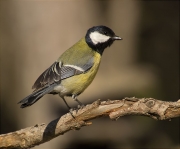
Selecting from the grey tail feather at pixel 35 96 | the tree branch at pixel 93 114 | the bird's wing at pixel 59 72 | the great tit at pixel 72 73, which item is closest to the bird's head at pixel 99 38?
the great tit at pixel 72 73

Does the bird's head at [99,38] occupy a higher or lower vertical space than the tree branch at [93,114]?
higher

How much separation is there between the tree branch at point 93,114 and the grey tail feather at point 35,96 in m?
0.19

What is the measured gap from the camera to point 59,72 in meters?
3.56

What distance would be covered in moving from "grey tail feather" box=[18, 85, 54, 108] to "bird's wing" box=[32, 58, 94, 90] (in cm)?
4

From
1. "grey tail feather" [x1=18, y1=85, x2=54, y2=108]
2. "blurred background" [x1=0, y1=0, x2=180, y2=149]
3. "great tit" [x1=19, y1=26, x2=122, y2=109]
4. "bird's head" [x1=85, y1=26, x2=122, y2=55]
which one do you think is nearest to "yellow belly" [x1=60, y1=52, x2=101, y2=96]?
"great tit" [x1=19, y1=26, x2=122, y2=109]

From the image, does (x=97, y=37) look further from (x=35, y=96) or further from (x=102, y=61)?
(x=102, y=61)

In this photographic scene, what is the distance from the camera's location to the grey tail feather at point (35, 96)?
125 inches

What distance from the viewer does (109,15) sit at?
5.97 metres

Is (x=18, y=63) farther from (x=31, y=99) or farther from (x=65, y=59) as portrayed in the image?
(x=31, y=99)

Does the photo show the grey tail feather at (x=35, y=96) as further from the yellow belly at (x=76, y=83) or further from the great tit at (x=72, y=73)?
the yellow belly at (x=76, y=83)

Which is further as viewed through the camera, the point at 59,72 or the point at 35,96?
the point at 59,72

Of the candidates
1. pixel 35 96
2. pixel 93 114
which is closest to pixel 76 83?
pixel 35 96

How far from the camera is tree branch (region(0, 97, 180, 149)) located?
2898 mm

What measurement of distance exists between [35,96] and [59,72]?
0.36 metres
